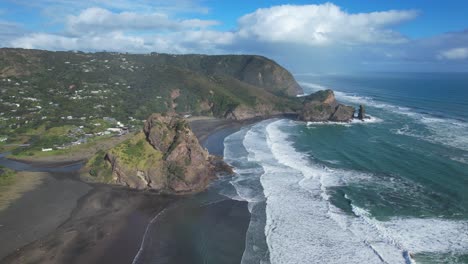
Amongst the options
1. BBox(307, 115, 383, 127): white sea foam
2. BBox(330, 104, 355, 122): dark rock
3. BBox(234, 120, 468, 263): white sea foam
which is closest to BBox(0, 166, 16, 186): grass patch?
BBox(234, 120, 468, 263): white sea foam

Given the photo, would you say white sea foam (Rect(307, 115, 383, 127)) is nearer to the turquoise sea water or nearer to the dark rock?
the dark rock

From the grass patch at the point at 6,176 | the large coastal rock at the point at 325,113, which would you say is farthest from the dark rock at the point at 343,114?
the grass patch at the point at 6,176

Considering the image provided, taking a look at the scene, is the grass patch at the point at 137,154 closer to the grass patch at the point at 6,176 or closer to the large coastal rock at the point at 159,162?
the large coastal rock at the point at 159,162

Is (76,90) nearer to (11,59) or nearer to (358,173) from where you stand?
(11,59)

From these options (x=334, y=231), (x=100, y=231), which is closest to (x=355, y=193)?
(x=334, y=231)

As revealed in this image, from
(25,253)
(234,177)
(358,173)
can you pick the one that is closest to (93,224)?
(25,253)

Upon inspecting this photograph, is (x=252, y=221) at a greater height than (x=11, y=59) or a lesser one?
lesser
